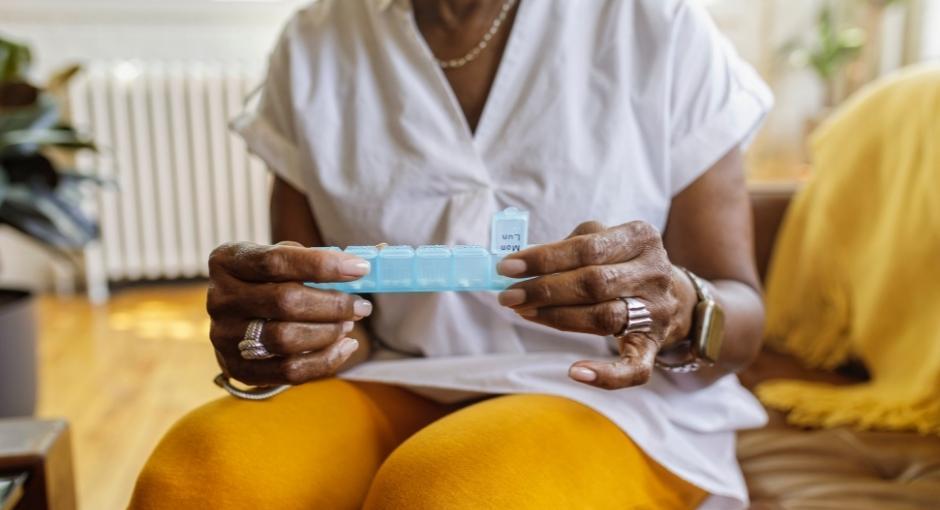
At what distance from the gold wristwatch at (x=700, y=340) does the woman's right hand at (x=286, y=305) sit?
10.2 inches

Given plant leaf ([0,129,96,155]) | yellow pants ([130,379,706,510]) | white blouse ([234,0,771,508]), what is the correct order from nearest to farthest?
yellow pants ([130,379,706,510]) < white blouse ([234,0,771,508]) < plant leaf ([0,129,96,155])

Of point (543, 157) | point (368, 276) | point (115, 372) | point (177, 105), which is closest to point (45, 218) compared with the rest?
point (115, 372)

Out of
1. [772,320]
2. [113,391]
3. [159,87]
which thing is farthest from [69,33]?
[772,320]

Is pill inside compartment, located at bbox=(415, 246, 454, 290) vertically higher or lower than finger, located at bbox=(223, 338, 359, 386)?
higher

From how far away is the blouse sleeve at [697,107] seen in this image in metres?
0.76

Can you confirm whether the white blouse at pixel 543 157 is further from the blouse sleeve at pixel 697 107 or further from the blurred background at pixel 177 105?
the blurred background at pixel 177 105

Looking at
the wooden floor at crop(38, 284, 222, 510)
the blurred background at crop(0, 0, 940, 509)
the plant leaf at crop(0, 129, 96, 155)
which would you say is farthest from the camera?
the blurred background at crop(0, 0, 940, 509)

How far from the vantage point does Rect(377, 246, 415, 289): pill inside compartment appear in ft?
1.68

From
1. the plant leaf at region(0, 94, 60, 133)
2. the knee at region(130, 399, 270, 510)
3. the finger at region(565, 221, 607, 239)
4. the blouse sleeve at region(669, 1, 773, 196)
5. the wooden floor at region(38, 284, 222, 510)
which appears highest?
the blouse sleeve at region(669, 1, 773, 196)

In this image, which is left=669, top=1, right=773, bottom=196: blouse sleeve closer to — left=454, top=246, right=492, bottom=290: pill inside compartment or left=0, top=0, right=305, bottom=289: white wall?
left=454, top=246, right=492, bottom=290: pill inside compartment

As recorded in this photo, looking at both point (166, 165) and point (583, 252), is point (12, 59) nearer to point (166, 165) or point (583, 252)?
point (166, 165)

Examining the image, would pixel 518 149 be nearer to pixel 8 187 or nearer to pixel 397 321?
pixel 397 321

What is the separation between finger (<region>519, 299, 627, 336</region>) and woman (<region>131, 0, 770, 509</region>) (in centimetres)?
5

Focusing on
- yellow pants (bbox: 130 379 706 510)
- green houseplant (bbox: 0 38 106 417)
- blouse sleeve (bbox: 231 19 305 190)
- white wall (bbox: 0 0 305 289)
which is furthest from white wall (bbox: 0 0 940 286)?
yellow pants (bbox: 130 379 706 510)
